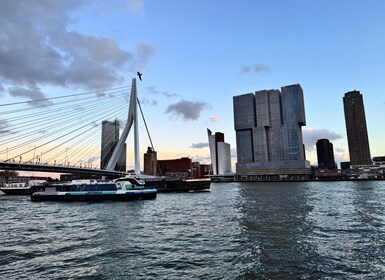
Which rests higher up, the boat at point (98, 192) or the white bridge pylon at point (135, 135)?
the white bridge pylon at point (135, 135)

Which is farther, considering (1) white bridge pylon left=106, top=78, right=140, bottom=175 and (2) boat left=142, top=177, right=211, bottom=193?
(2) boat left=142, top=177, right=211, bottom=193

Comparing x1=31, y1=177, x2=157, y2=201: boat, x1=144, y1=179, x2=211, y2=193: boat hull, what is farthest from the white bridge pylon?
x1=31, y1=177, x2=157, y2=201: boat

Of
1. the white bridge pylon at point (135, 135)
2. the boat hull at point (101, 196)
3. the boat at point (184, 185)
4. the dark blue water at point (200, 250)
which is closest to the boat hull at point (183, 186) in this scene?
the boat at point (184, 185)

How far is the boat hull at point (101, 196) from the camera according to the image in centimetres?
5406

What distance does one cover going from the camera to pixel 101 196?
55281 millimetres

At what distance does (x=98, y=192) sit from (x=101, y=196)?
1.21m

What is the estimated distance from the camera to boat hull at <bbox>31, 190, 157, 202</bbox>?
5406 centimetres

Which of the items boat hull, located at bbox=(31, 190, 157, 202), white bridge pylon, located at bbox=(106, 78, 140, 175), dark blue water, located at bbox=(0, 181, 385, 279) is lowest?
dark blue water, located at bbox=(0, 181, 385, 279)

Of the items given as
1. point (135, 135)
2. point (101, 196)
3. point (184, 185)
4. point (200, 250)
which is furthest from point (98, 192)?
point (200, 250)

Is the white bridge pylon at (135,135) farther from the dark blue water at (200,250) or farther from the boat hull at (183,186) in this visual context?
the dark blue water at (200,250)

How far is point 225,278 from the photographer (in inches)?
479

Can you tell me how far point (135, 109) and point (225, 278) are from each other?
230ft

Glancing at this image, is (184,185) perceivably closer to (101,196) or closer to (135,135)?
(135,135)

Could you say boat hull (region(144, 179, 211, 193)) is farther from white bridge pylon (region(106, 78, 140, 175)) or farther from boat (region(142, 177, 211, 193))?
white bridge pylon (region(106, 78, 140, 175))
